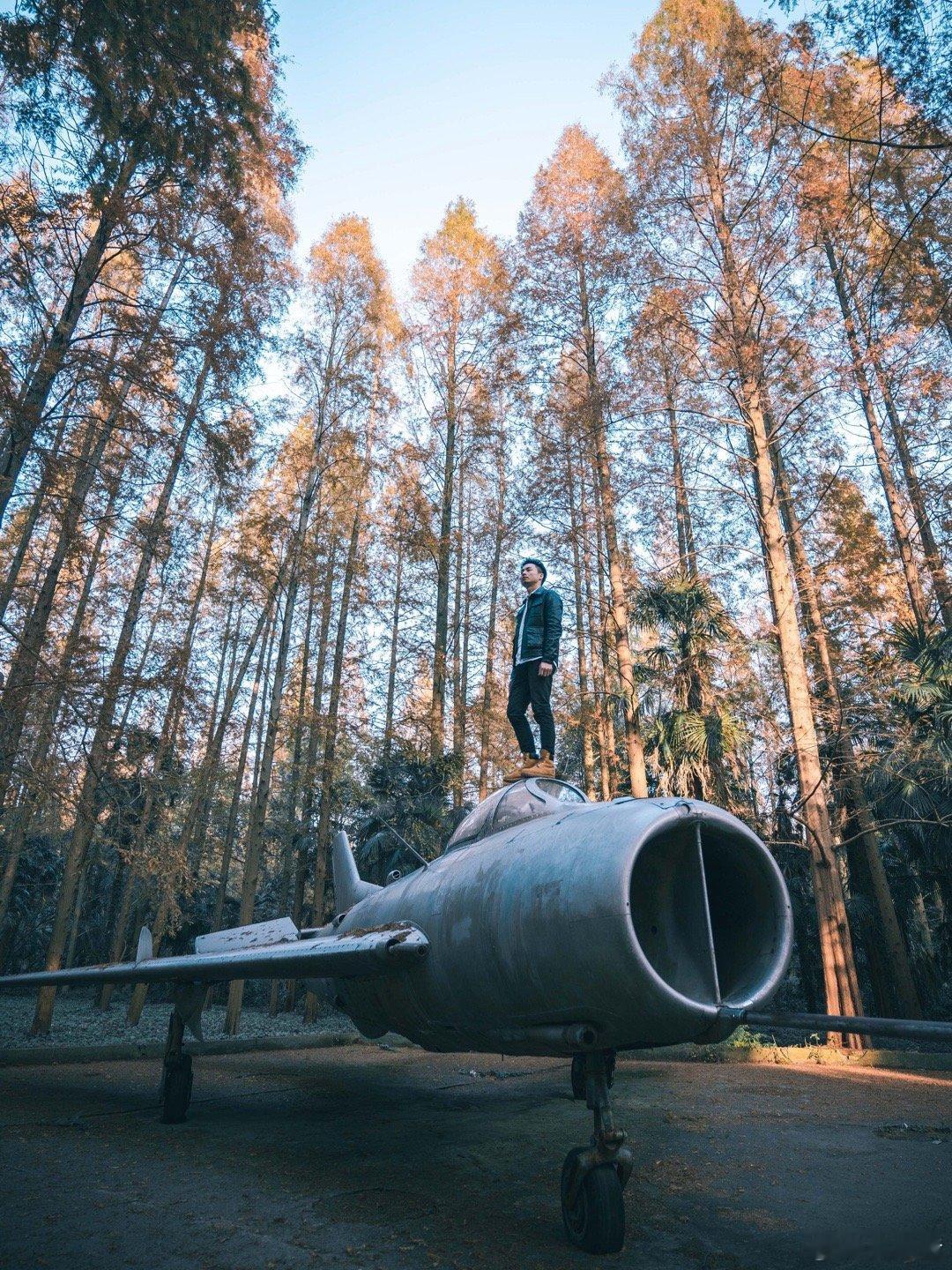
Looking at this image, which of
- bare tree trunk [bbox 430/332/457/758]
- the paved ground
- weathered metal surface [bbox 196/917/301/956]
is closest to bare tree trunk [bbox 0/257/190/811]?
weathered metal surface [bbox 196/917/301/956]

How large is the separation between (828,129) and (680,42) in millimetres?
4882

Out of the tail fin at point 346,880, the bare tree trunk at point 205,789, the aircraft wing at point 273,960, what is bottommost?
the aircraft wing at point 273,960

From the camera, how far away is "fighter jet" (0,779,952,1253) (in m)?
3.08

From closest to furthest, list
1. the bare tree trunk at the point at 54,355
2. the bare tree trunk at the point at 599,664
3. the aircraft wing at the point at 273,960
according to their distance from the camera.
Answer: the aircraft wing at the point at 273,960, the bare tree trunk at the point at 54,355, the bare tree trunk at the point at 599,664

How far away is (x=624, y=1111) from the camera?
6.57 metres

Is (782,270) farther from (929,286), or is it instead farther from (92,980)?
(92,980)

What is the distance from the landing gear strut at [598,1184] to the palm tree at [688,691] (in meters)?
11.7

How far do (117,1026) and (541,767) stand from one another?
48.5 feet

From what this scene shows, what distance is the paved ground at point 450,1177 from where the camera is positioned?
3.18 m

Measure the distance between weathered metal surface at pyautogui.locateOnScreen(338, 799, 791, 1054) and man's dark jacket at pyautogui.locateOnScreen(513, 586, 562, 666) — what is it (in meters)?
2.30

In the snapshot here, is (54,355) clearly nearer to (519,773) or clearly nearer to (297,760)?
(519,773)

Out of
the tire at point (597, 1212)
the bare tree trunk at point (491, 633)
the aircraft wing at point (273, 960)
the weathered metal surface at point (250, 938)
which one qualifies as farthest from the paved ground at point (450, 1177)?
the bare tree trunk at point (491, 633)

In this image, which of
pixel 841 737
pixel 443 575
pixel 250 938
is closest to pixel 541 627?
pixel 250 938

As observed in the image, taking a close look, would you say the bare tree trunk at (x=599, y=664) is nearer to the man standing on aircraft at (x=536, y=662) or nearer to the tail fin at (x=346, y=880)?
the tail fin at (x=346, y=880)
